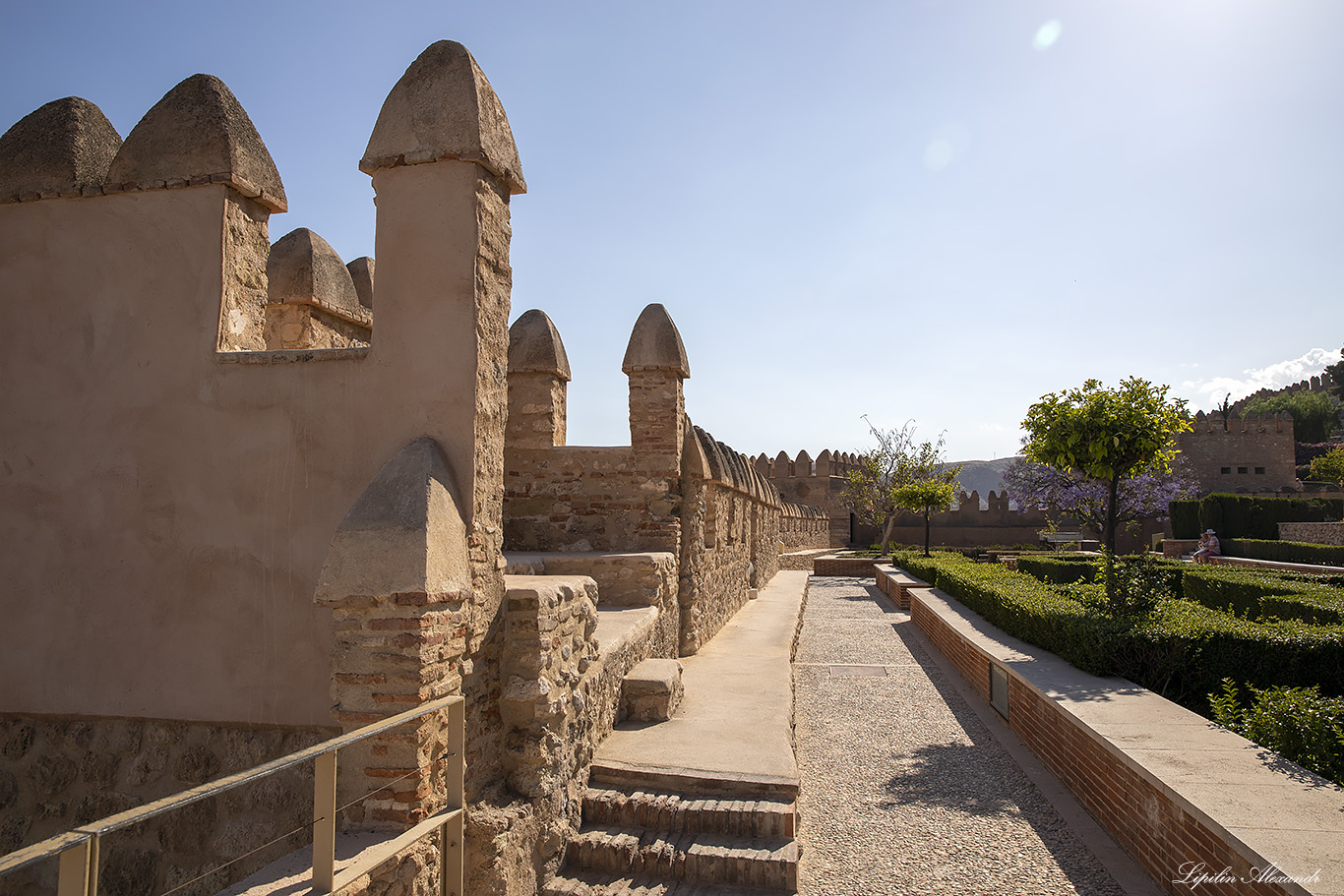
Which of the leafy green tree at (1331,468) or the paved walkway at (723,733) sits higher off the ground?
the leafy green tree at (1331,468)

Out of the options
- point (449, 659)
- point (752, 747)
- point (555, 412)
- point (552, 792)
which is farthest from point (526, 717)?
point (555, 412)

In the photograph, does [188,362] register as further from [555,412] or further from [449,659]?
[555,412]

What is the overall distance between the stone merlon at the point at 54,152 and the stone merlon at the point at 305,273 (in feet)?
4.86

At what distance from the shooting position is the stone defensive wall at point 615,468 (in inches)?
338

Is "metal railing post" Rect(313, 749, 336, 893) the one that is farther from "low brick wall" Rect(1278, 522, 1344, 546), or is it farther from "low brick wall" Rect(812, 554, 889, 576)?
"low brick wall" Rect(1278, 522, 1344, 546)

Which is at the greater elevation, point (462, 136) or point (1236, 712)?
point (462, 136)

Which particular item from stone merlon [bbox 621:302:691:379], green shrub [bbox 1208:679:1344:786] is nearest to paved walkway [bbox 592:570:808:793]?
green shrub [bbox 1208:679:1344:786]

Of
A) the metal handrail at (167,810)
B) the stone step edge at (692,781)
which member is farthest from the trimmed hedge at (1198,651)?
the metal handrail at (167,810)

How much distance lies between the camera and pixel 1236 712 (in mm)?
5801

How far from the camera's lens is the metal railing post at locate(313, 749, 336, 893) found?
273cm

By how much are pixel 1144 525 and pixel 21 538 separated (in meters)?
40.3

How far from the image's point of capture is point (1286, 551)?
21.0m

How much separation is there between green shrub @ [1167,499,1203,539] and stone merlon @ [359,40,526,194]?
30928mm

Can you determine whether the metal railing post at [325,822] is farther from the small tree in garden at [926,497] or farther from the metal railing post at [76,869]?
the small tree in garden at [926,497]
